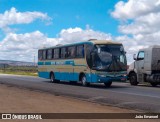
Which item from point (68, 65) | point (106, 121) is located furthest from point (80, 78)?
point (106, 121)

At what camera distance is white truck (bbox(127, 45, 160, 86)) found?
29141mm

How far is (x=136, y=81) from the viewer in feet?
102

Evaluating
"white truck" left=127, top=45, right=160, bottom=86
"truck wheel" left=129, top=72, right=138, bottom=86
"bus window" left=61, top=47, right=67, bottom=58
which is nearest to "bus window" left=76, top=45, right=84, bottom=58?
"bus window" left=61, top=47, right=67, bottom=58

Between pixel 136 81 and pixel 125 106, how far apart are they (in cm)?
1567

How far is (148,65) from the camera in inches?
1159

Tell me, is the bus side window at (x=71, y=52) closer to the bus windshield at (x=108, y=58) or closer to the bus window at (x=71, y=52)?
the bus window at (x=71, y=52)

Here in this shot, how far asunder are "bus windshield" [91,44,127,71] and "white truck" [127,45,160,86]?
7.48 ft

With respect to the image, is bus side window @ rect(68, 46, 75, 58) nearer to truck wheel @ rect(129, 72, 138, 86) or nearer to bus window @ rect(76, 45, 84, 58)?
bus window @ rect(76, 45, 84, 58)

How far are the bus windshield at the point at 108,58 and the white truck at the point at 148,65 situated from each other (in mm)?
2281

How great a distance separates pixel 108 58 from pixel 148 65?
3606 mm

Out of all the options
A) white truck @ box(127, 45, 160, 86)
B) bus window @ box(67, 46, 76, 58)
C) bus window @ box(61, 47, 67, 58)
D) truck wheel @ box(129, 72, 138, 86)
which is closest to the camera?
white truck @ box(127, 45, 160, 86)

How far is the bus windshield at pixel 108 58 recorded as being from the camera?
90.4ft

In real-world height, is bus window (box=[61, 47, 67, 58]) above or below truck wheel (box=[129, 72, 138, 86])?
above

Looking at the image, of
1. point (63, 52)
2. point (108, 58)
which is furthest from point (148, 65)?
point (63, 52)
